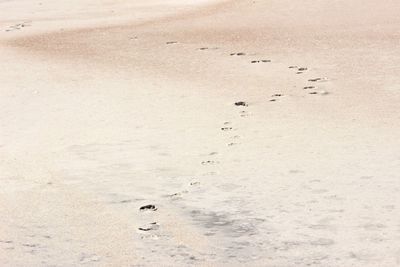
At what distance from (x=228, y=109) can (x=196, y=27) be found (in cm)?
706

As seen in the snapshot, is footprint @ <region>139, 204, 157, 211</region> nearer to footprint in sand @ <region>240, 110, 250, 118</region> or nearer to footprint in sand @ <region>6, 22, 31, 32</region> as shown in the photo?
footprint in sand @ <region>240, 110, 250, 118</region>

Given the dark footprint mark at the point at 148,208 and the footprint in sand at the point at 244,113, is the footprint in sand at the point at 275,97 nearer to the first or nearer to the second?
the footprint in sand at the point at 244,113

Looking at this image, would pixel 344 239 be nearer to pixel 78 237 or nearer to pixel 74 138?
pixel 78 237

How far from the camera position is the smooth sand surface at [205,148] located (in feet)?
17.7

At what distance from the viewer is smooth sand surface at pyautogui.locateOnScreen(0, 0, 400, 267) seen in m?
5.38

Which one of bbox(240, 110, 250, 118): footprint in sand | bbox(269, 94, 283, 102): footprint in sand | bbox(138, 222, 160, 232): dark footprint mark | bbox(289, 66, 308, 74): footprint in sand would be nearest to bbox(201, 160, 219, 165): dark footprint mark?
bbox(138, 222, 160, 232): dark footprint mark

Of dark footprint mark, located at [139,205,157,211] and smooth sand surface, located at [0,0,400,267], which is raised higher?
dark footprint mark, located at [139,205,157,211]

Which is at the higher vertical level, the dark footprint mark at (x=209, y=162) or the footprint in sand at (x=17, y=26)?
the dark footprint mark at (x=209, y=162)

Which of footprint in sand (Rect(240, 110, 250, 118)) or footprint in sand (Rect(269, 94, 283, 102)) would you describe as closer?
footprint in sand (Rect(240, 110, 250, 118))

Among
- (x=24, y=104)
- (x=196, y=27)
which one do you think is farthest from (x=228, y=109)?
(x=196, y=27)

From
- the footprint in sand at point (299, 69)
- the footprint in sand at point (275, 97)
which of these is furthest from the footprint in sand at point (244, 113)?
the footprint in sand at point (299, 69)

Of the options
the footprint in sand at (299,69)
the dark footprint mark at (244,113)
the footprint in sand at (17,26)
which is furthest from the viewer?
the footprint in sand at (17,26)

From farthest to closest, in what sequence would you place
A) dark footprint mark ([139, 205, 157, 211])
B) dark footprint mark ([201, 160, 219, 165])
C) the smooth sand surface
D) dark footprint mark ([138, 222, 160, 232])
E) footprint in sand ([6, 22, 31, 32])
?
footprint in sand ([6, 22, 31, 32]) < dark footprint mark ([201, 160, 219, 165]) < dark footprint mark ([139, 205, 157, 211]) < dark footprint mark ([138, 222, 160, 232]) < the smooth sand surface

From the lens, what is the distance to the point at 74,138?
8266 millimetres
